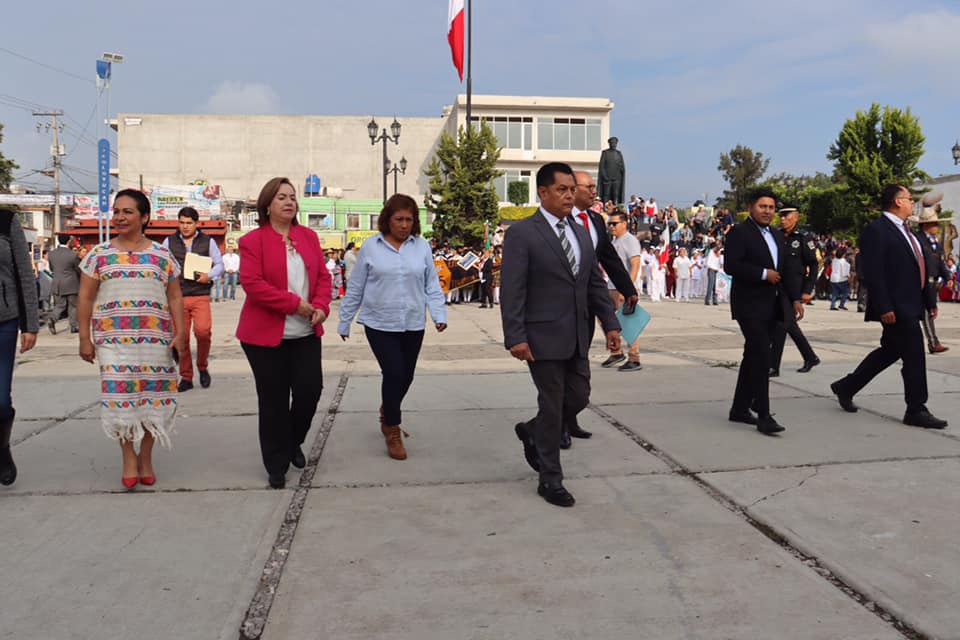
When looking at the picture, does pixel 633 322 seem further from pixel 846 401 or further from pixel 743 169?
pixel 743 169

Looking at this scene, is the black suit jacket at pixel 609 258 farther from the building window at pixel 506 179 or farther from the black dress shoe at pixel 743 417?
the building window at pixel 506 179

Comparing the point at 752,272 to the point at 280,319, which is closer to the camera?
the point at 280,319

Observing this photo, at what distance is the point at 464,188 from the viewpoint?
3219 cm

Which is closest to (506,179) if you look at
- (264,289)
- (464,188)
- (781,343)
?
(464,188)

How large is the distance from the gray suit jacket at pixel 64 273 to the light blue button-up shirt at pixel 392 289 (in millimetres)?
11001

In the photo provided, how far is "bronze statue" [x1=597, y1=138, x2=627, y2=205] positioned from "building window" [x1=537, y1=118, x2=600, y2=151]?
1631 inches

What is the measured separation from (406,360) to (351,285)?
24.2 inches

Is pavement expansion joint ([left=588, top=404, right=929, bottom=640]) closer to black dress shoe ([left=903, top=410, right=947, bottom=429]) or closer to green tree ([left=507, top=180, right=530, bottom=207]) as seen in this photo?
black dress shoe ([left=903, top=410, right=947, bottom=429])

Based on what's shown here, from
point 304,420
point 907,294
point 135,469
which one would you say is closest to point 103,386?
point 135,469

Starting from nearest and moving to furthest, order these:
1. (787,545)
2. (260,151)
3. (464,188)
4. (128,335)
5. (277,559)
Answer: (277,559) → (787,545) → (128,335) → (464,188) → (260,151)

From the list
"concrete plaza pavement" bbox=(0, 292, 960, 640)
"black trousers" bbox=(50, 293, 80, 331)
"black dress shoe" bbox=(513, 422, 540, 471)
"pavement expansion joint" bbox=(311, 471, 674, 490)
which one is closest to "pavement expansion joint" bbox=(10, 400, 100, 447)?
"concrete plaza pavement" bbox=(0, 292, 960, 640)

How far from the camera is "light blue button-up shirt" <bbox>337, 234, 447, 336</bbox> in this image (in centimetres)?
502

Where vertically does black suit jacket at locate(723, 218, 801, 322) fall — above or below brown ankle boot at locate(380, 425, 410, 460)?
above

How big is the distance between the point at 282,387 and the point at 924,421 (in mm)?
4412
